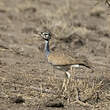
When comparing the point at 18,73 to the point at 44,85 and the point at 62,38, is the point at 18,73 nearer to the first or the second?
the point at 44,85

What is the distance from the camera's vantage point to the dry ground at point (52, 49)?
7.21 metres

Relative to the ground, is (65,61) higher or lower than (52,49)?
lower

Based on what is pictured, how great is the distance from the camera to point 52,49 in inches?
441

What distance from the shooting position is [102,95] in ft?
24.7

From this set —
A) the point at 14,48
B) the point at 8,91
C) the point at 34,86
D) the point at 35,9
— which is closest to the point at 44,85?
the point at 34,86

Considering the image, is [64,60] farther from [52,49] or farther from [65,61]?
[52,49]

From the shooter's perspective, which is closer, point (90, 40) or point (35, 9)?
point (90, 40)

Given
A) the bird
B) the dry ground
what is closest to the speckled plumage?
the bird

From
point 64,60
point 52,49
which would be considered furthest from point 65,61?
point 52,49

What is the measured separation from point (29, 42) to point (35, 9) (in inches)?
221

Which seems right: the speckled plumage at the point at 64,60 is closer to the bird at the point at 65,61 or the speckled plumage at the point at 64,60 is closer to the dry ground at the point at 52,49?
the bird at the point at 65,61

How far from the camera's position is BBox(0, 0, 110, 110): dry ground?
7211 millimetres

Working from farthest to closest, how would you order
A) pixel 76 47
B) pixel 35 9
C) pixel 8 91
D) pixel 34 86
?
pixel 35 9
pixel 76 47
pixel 34 86
pixel 8 91

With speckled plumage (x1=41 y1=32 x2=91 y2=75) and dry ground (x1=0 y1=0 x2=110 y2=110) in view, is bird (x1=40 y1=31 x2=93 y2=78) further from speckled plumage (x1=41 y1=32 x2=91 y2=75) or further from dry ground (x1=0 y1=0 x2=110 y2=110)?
dry ground (x1=0 y1=0 x2=110 y2=110)
